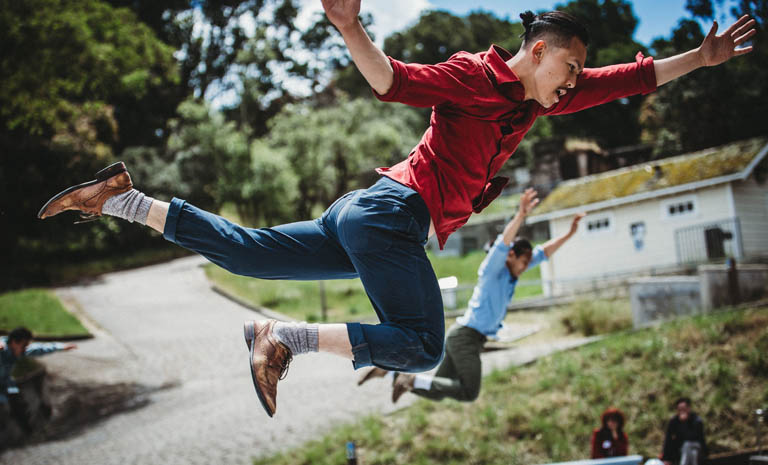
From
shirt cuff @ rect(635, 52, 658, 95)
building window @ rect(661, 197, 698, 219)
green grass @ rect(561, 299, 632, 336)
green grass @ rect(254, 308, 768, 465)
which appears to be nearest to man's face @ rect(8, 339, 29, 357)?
green grass @ rect(254, 308, 768, 465)

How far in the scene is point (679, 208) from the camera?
15.3 m

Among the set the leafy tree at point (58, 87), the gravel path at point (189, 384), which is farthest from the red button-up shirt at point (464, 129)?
the gravel path at point (189, 384)

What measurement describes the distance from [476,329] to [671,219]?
486 inches

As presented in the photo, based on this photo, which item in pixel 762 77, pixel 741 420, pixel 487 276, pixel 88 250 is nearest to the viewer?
pixel 487 276

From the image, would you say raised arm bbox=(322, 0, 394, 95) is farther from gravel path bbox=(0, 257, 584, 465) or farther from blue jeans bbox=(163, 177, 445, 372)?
gravel path bbox=(0, 257, 584, 465)

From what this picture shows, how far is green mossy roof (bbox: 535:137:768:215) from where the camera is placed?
15.1 m

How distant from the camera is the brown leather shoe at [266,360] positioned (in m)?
2.15

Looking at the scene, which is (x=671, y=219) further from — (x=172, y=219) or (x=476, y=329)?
(x=172, y=219)

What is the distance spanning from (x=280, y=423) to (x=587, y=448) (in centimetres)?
537

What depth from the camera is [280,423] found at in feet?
35.2

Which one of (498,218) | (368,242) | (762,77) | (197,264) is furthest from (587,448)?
(197,264)

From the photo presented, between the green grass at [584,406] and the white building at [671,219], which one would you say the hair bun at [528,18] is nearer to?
the green grass at [584,406]

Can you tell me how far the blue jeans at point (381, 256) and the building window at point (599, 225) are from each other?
14784 millimetres

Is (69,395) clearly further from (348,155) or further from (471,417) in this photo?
(348,155)
